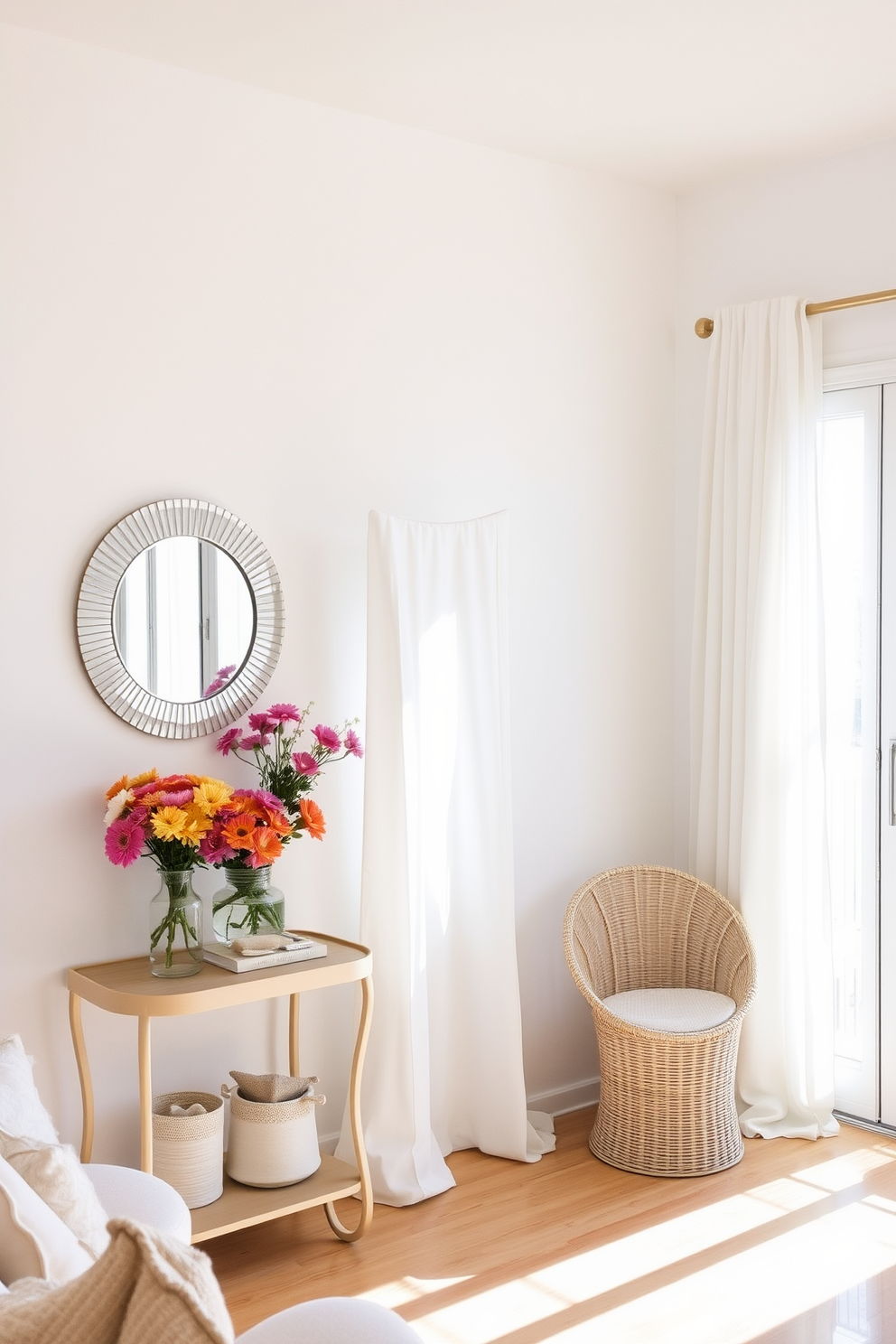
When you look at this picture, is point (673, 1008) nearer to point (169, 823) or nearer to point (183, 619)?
point (169, 823)

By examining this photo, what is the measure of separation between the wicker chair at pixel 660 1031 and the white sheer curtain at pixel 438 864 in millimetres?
262

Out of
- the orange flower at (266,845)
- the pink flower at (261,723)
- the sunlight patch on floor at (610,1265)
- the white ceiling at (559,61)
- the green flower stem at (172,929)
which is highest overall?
the white ceiling at (559,61)

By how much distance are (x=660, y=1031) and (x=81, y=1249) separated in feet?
6.83

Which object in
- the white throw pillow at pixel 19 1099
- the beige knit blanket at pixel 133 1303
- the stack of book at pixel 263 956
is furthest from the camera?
the stack of book at pixel 263 956

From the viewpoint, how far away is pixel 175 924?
2812 mm

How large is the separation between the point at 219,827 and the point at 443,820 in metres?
0.73

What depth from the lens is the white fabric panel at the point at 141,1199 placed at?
2.07 meters

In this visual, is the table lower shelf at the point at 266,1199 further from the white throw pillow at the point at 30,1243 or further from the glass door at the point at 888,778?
the glass door at the point at 888,778

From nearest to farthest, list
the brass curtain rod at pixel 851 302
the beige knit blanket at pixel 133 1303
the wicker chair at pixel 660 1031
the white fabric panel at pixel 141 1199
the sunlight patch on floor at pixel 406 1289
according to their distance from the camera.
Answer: the beige knit blanket at pixel 133 1303 → the white fabric panel at pixel 141 1199 → the sunlight patch on floor at pixel 406 1289 → the wicker chair at pixel 660 1031 → the brass curtain rod at pixel 851 302

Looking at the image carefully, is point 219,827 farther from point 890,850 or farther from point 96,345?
point 890,850

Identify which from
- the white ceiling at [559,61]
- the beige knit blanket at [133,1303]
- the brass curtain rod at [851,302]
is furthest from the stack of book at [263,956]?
the brass curtain rod at [851,302]

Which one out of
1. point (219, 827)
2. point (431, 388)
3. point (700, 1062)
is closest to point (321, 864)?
point (219, 827)

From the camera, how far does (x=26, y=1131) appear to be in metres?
1.97

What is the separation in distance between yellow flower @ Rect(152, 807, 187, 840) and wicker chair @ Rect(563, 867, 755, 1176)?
1315mm
